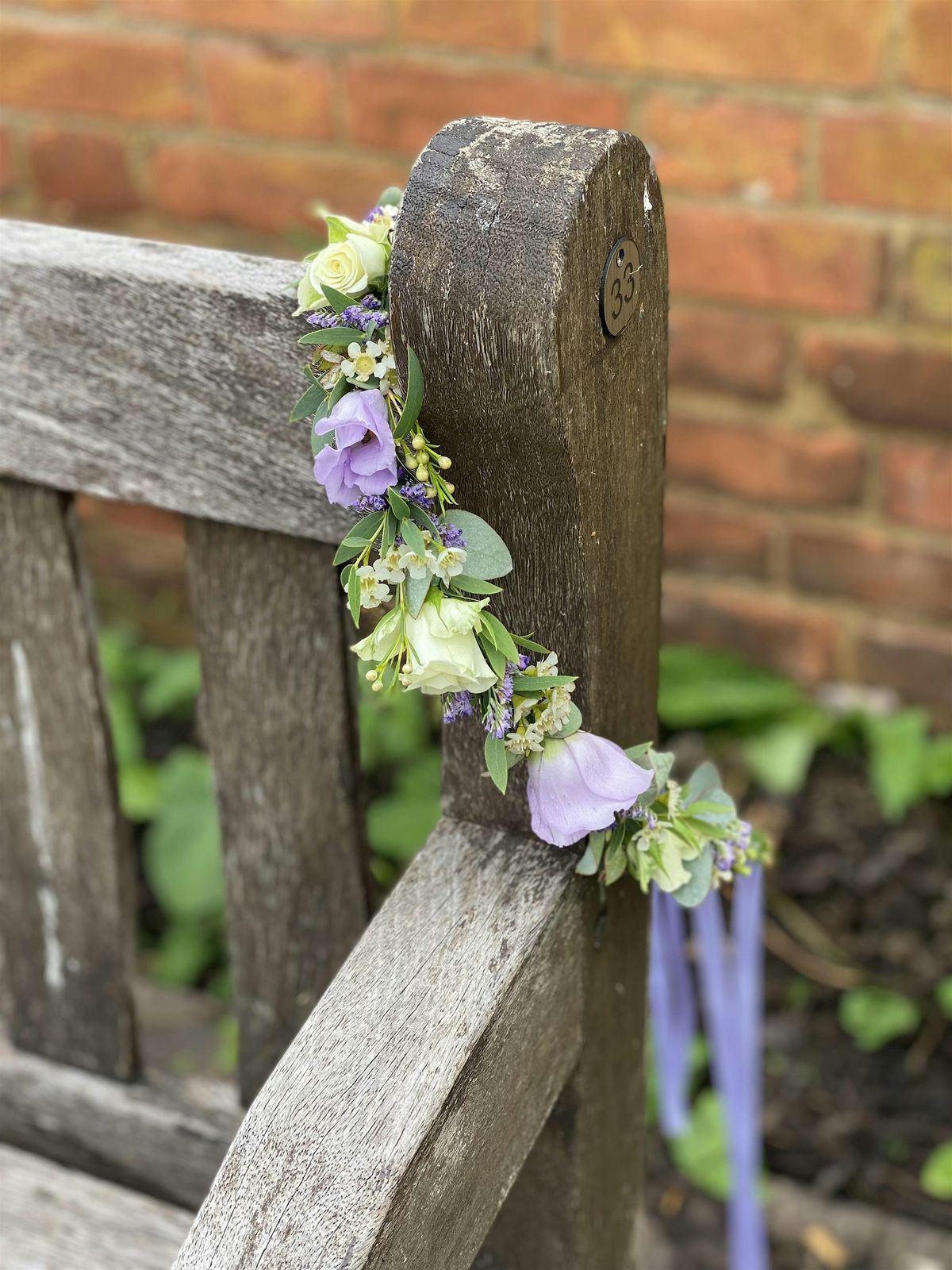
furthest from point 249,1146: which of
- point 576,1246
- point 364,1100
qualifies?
point 576,1246

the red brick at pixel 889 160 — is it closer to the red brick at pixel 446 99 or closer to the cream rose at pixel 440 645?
the red brick at pixel 446 99

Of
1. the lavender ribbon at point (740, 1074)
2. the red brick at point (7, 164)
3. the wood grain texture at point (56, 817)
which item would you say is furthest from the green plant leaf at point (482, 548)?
the red brick at point (7, 164)

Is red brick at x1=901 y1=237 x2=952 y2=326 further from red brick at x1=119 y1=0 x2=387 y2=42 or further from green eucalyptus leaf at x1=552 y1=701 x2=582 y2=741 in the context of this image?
green eucalyptus leaf at x1=552 y1=701 x2=582 y2=741

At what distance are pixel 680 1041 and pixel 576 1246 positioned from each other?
72cm

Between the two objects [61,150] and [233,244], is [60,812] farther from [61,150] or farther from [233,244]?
[61,150]

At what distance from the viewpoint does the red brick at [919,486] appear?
1.41 metres

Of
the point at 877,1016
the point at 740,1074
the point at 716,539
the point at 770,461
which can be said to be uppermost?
the point at 770,461

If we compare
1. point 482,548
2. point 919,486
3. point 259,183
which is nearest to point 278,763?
point 482,548

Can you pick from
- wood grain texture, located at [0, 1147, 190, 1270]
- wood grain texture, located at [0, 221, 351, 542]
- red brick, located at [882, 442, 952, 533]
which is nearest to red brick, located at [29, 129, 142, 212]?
red brick, located at [882, 442, 952, 533]

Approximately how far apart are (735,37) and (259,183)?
0.58 metres

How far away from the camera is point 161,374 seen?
2.01 feet

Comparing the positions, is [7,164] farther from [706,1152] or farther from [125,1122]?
[706,1152]

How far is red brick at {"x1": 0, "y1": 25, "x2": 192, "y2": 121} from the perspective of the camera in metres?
1.54

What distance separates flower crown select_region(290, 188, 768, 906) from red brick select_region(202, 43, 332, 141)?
104 cm
